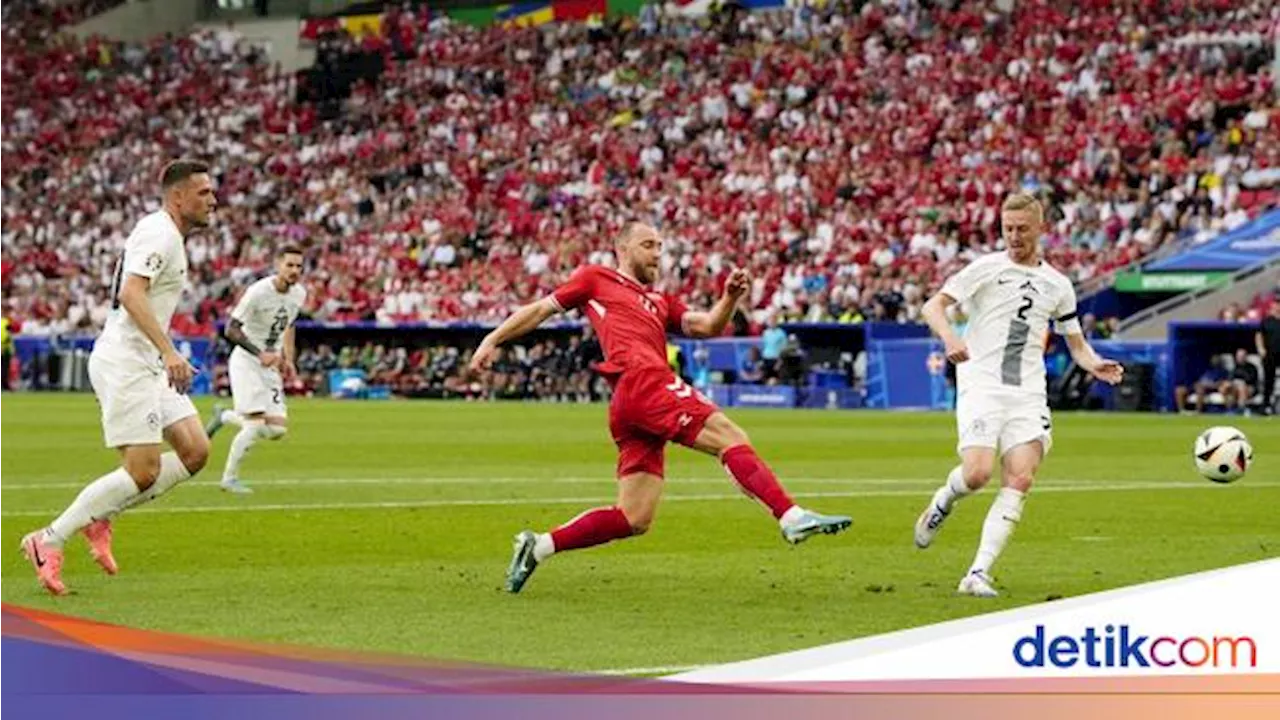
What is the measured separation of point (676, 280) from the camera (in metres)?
55.5

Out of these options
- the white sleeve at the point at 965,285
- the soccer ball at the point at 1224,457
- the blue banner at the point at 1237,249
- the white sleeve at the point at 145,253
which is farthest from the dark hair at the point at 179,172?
the blue banner at the point at 1237,249

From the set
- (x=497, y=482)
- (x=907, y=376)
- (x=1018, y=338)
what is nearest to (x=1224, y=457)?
(x=1018, y=338)

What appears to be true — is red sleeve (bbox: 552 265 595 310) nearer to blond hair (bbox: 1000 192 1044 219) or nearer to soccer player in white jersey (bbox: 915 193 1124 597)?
soccer player in white jersey (bbox: 915 193 1124 597)

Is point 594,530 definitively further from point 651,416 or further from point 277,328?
point 277,328

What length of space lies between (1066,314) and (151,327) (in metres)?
5.83

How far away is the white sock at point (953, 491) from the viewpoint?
15062 mm

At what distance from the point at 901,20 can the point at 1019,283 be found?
45975mm

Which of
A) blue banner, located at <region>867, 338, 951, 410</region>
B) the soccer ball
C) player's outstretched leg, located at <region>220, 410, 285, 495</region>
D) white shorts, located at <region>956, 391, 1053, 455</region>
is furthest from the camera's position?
blue banner, located at <region>867, 338, 951, 410</region>

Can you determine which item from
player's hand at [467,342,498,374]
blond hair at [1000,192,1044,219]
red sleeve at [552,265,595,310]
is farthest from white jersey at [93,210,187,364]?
blond hair at [1000,192,1044,219]

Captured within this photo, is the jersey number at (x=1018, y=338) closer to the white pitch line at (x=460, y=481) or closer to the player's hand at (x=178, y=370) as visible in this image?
the player's hand at (x=178, y=370)

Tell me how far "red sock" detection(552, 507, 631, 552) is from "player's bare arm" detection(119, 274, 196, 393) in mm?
2422

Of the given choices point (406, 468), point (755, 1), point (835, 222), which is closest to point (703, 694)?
point (406, 468)

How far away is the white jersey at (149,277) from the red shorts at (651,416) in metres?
2.79

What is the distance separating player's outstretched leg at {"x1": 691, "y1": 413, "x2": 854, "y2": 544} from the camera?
13.6 m
